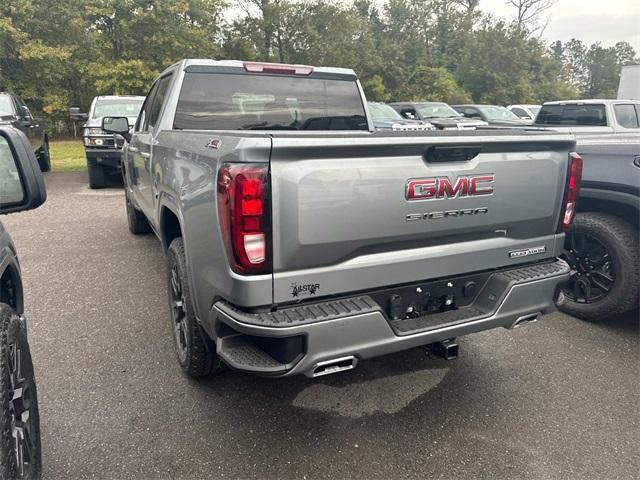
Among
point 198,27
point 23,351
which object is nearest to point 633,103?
point 23,351

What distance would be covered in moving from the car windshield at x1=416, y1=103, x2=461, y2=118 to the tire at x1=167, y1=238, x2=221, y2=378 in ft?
49.9

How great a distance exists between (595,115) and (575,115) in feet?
1.19

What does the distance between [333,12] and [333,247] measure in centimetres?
3005

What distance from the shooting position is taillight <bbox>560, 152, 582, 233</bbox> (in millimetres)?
2711

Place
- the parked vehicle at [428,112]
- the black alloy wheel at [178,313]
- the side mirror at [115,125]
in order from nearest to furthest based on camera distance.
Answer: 1. the black alloy wheel at [178,313]
2. the side mirror at [115,125]
3. the parked vehicle at [428,112]

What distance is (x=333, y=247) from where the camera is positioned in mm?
2148

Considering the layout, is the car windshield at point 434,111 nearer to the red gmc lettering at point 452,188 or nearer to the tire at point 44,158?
the tire at point 44,158

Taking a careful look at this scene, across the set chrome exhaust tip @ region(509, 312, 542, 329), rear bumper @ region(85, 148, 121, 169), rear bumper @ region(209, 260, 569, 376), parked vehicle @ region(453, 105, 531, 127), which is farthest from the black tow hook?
parked vehicle @ region(453, 105, 531, 127)

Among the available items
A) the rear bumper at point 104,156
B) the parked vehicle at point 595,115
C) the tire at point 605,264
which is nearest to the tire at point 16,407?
the tire at point 605,264

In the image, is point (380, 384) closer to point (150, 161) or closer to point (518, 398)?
point (518, 398)

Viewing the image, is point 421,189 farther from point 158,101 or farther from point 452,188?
point 158,101

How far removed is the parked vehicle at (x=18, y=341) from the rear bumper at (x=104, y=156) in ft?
27.3

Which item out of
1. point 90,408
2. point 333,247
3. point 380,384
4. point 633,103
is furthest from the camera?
point 633,103

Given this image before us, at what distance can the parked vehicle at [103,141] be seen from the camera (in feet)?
31.7
